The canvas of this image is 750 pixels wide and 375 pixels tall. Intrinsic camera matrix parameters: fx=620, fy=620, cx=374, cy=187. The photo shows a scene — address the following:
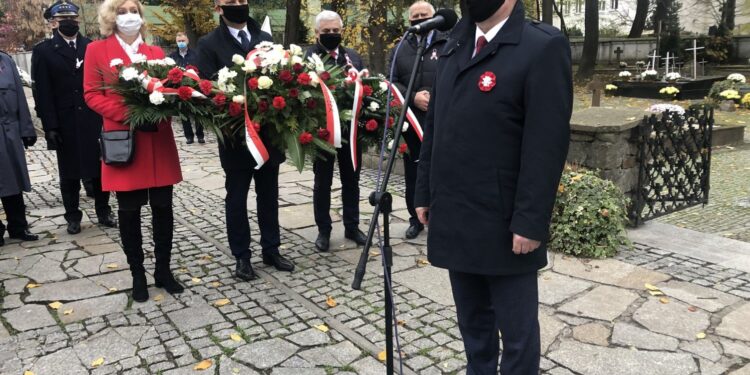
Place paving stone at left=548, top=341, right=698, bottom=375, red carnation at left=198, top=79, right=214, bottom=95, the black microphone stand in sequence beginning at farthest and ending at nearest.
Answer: red carnation at left=198, top=79, right=214, bottom=95 < paving stone at left=548, top=341, right=698, bottom=375 < the black microphone stand

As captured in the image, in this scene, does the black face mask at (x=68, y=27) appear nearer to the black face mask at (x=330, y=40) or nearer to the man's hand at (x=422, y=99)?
the black face mask at (x=330, y=40)

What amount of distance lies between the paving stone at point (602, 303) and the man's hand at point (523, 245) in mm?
1864

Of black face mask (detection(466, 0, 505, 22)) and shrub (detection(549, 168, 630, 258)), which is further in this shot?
shrub (detection(549, 168, 630, 258))

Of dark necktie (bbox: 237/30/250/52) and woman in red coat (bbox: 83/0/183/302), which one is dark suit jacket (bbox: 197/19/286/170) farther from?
woman in red coat (bbox: 83/0/183/302)

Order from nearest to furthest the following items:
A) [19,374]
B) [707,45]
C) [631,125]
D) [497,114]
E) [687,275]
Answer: [497,114] → [19,374] → [687,275] → [631,125] → [707,45]

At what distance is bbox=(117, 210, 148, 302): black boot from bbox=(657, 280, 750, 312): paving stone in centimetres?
356

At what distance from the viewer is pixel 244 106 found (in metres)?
4.06

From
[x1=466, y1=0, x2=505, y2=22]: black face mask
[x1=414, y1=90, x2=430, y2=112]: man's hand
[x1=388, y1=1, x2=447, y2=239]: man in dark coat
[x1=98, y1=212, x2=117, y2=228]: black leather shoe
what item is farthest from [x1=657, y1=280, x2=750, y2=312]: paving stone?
[x1=98, y1=212, x2=117, y2=228]: black leather shoe

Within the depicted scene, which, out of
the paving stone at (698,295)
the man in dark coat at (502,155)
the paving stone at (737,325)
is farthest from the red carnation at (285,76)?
the paving stone at (737,325)

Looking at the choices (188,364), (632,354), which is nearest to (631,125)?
(632,354)

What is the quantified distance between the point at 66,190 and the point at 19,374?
123 inches

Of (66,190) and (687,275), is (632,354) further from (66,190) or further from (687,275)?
(66,190)

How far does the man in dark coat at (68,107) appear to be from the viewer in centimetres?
577

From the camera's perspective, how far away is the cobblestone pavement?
3.33 meters
